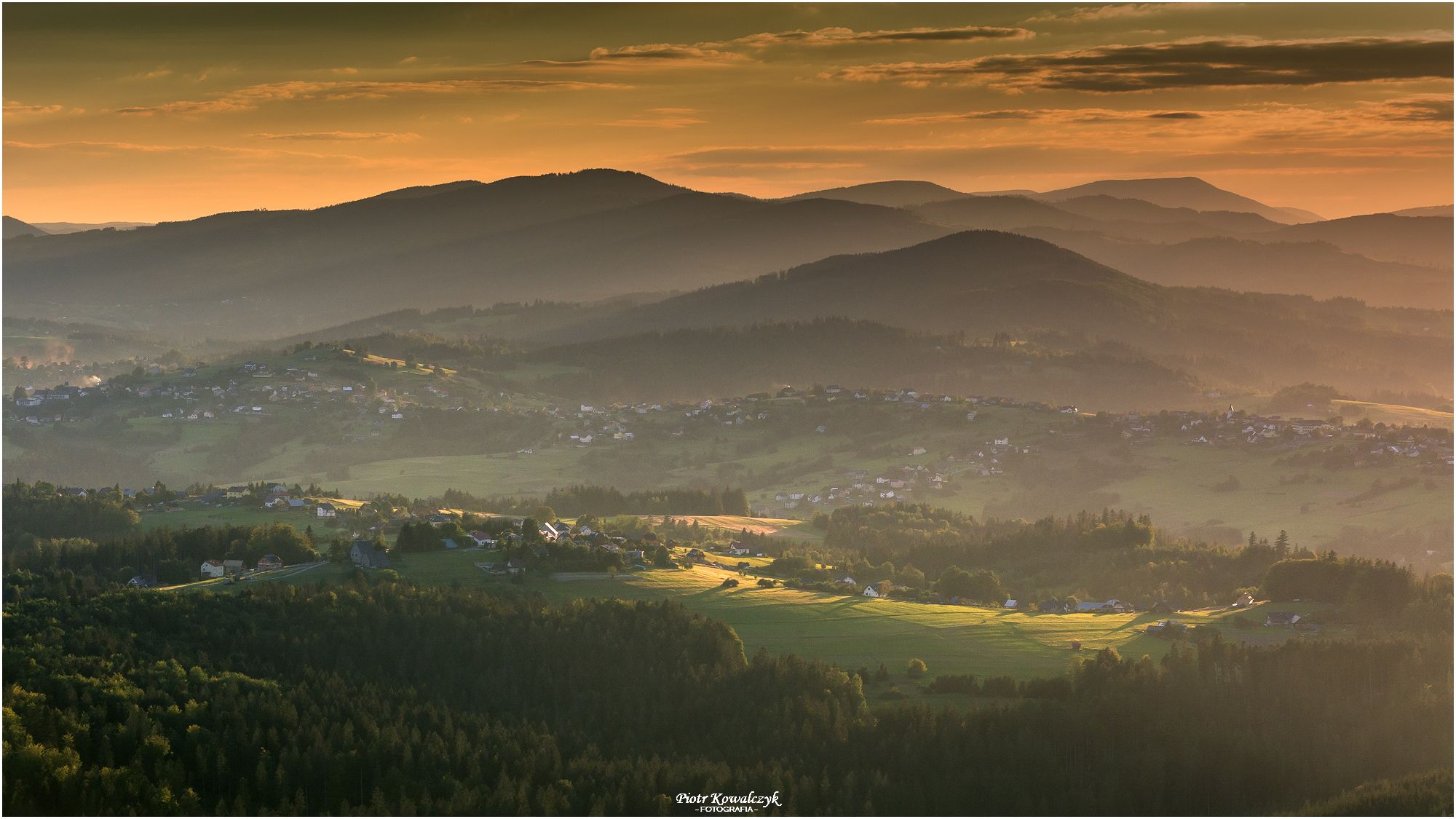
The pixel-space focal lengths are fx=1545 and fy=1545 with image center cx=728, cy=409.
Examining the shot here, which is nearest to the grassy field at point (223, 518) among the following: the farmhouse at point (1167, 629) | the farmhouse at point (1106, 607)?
the farmhouse at point (1106, 607)

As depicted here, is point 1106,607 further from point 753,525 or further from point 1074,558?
point 753,525

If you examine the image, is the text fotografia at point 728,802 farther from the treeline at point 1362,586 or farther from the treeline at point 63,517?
the treeline at point 63,517

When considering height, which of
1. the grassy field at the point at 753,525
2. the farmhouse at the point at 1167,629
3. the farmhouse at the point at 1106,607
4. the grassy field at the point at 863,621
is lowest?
the grassy field at the point at 753,525

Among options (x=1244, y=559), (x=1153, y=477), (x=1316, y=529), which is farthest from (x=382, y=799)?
(x=1153, y=477)

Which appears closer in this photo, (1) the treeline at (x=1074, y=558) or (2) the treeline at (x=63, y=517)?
(1) the treeline at (x=1074, y=558)

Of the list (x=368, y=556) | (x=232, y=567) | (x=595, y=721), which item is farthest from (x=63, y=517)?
(x=595, y=721)

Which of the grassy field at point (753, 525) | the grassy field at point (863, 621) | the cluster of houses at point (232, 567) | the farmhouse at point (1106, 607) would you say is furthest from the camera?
the grassy field at point (753, 525)

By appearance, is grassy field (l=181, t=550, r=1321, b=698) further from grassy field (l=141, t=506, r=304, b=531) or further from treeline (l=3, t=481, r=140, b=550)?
treeline (l=3, t=481, r=140, b=550)

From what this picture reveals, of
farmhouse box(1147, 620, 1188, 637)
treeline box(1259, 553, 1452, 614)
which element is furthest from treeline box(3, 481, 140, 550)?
treeline box(1259, 553, 1452, 614)
